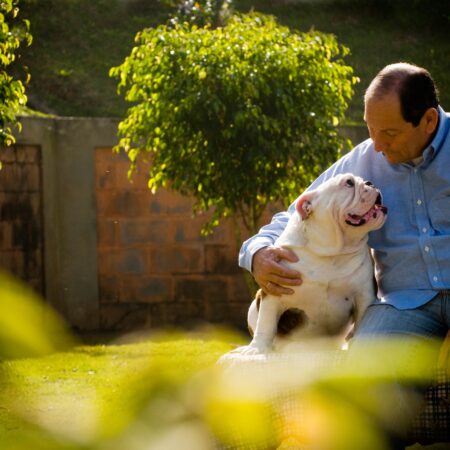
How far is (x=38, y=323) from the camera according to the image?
0.56 m

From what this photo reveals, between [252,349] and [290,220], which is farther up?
[290,220]

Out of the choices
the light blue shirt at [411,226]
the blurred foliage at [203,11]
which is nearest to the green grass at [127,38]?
the blurred foliage at [203,11]

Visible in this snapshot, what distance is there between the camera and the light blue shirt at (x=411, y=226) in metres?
3.04

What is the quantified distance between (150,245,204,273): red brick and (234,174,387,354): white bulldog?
5.34m

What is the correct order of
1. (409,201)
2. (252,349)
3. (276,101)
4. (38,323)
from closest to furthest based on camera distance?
(38,323) < (252,349) < (409,201) < (276,101)

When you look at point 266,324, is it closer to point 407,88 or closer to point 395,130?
point 395,130

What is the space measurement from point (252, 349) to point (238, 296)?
5.61 meters

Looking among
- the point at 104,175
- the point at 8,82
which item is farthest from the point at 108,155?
the point at 8,82

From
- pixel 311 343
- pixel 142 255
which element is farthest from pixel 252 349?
pixel 142 255

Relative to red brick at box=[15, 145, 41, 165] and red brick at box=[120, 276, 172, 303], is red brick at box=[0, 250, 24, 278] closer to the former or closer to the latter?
red brick at box=[15, 145, 41, 165]

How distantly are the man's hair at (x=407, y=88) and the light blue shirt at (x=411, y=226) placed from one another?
145mm

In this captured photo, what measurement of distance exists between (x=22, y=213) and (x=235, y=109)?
2.37 metres

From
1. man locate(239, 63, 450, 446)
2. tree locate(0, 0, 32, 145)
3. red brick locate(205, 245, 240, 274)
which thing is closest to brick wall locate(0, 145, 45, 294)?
red brick locate(205, 245, 240, 274)

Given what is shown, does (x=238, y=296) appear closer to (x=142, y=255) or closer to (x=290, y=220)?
(x=142, y=255)
